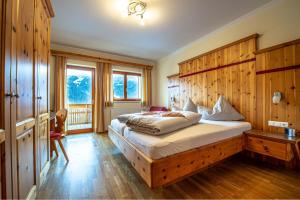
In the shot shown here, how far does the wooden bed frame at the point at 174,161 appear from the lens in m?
1.34

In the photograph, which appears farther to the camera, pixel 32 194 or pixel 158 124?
pixel 158 124

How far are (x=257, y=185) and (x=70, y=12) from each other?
3.94 meters

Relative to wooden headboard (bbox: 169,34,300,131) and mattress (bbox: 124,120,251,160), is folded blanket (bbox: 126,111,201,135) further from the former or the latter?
wooden headboard (bbox: 169,34,300,131)

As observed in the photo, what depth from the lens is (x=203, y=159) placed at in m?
1.73

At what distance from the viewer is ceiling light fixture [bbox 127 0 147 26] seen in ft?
7.39

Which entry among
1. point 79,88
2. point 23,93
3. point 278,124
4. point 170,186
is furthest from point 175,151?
point 79,88

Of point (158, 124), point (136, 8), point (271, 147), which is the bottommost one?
point (271, 147)

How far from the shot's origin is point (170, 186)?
5.64 ft

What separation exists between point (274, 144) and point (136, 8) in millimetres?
2984

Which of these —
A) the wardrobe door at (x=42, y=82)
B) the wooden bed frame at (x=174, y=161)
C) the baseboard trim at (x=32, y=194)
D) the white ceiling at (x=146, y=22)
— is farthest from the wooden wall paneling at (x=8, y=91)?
the white ceiling at (x=146, y=22)

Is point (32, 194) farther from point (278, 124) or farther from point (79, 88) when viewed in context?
point (79, 88)

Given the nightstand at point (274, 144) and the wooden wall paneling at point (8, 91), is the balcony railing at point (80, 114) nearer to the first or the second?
the wooden wall paneling at point (8, 91)

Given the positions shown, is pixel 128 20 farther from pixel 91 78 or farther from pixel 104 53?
pixel 91 78

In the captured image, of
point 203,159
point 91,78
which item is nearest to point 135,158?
point 203,159
